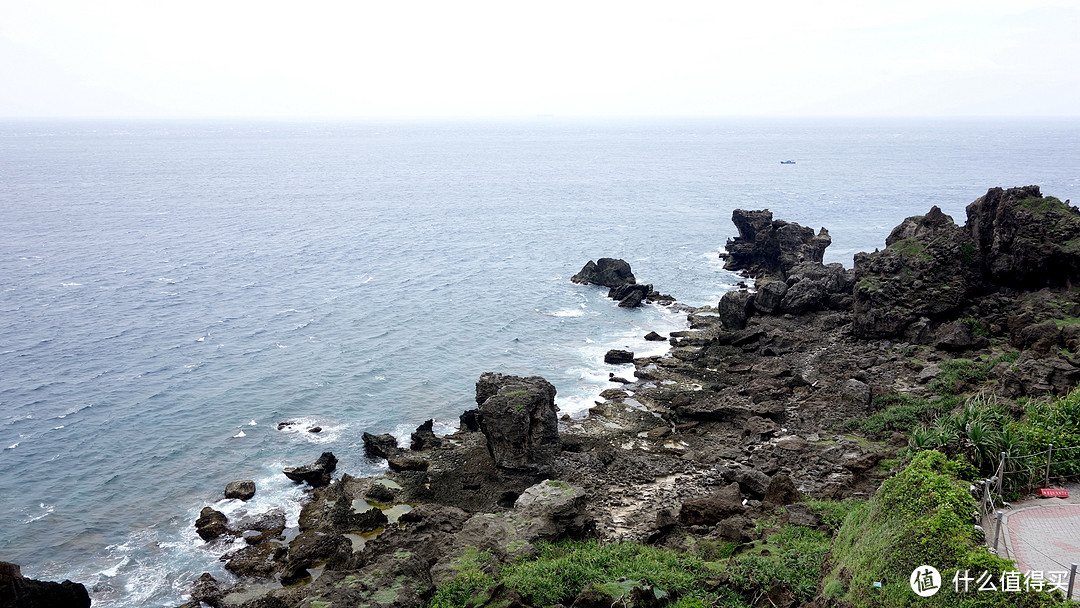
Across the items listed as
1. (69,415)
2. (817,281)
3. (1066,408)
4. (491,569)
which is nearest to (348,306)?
(69,415)

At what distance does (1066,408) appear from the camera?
26.3m

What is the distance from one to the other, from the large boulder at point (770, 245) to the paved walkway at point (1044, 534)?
64.0 metres

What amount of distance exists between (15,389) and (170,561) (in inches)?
1247

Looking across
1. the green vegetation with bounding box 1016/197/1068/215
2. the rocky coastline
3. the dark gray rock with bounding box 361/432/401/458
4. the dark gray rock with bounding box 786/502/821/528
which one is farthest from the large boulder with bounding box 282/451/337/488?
the green vegetation with bounding box 1016/197/1068/215

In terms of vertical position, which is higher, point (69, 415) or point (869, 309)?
point (869, 309)

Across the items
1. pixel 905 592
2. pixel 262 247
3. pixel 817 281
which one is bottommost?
pixel 262 247

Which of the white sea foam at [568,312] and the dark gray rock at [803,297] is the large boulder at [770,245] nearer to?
the dark gray rock at [803,297]

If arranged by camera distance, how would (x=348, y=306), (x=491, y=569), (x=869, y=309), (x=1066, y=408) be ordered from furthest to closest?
(x=348, y=306) < (x=869, y=309) < (x=491, y=569) < (x=1066, y=408)

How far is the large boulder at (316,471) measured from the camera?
45.2 m

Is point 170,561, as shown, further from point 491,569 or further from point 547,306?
point 547,306

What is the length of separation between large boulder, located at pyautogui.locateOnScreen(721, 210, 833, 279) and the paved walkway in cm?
6404

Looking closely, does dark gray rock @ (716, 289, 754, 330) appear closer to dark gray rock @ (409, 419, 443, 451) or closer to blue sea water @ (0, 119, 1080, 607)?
blue sea water @ (0, 119, 1080, 607)

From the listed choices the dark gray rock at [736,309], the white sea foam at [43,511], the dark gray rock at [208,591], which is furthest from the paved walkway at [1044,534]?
the white sea foam at [43,511]

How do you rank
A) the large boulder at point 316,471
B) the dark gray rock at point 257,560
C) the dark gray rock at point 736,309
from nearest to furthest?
the dark gray rock at point 257,560
the large boulder at point 316,471
the dark gray rock at point 736,309
